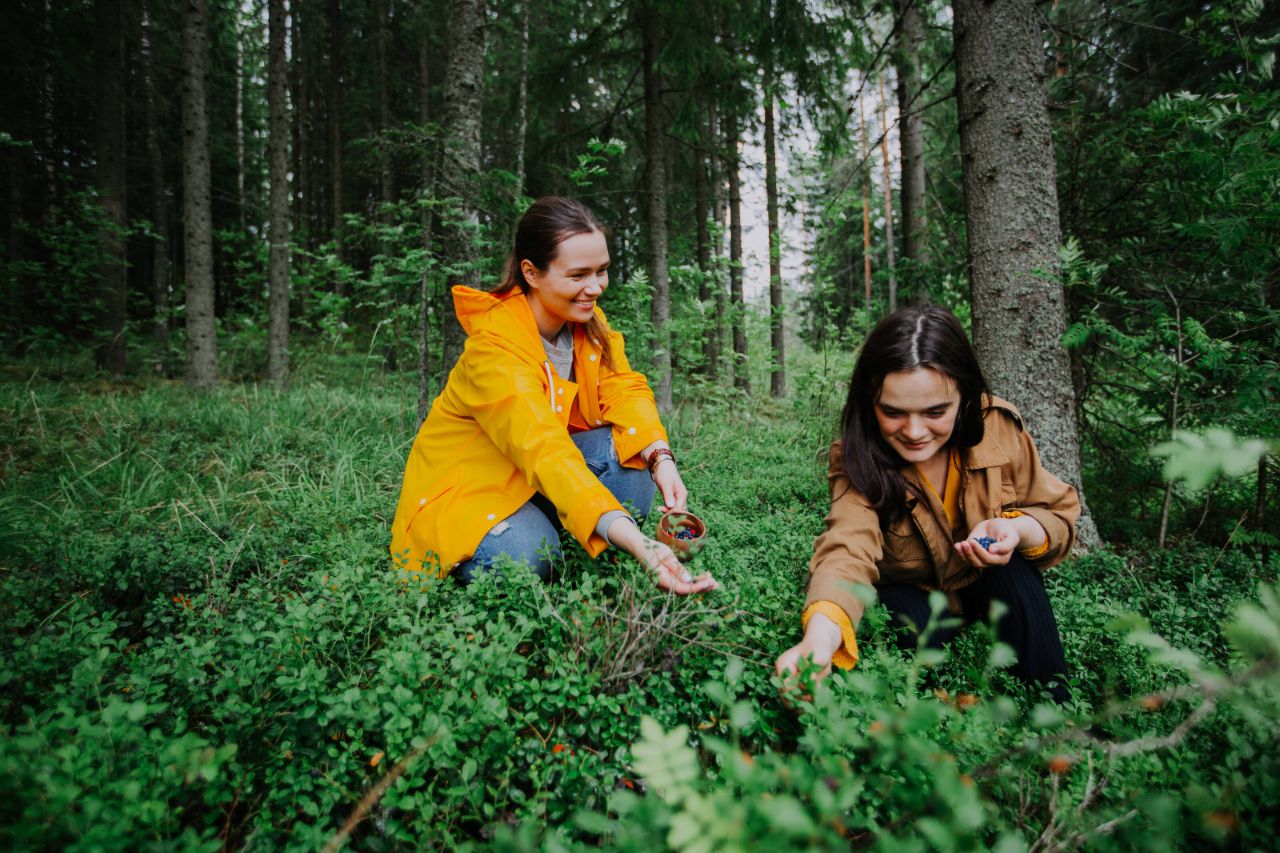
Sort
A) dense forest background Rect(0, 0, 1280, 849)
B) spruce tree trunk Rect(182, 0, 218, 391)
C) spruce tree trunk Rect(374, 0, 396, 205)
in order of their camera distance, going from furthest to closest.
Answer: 1. spruce tree trunk Rect(374, 0, 396, 205)
2. spruce tree trunk Rect(182, 0, 218, 391)
3. dense forest background Rect(0, 0, 1280, 849)

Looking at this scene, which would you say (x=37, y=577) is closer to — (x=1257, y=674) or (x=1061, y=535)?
(x=1257, y=674)

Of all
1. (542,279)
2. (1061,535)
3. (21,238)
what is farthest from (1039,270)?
(21,238)

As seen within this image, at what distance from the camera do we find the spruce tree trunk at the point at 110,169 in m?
10.3

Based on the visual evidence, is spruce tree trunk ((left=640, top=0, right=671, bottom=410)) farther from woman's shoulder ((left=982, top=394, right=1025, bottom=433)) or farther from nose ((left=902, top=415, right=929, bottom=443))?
nose ((left=902, top=415, right=929, bottom=443))

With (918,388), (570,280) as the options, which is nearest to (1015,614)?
(918,388)

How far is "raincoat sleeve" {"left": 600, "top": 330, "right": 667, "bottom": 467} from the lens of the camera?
121 inches

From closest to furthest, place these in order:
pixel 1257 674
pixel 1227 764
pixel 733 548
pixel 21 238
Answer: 1. pixel 1257 674
2. pixel 1227 764
3. pixel 733 548
4. pixel 21 238

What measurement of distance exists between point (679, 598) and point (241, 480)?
159 inches

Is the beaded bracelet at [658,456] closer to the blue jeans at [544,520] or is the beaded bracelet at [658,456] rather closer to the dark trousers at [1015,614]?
the blue jeans at [544,520]

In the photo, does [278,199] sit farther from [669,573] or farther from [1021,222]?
[669,573]

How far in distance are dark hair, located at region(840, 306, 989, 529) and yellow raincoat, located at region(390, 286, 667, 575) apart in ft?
3.32

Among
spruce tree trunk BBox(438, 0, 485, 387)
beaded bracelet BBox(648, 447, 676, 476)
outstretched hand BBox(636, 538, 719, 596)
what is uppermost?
spruce tree trunk BBox(438, 0, 485, 387)

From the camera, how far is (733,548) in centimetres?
311

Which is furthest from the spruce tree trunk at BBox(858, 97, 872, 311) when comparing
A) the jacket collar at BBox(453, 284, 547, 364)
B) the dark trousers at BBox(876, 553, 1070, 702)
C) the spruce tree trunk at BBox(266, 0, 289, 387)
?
the spruce tree trunk at BBox(266, 0, 289, 387)
